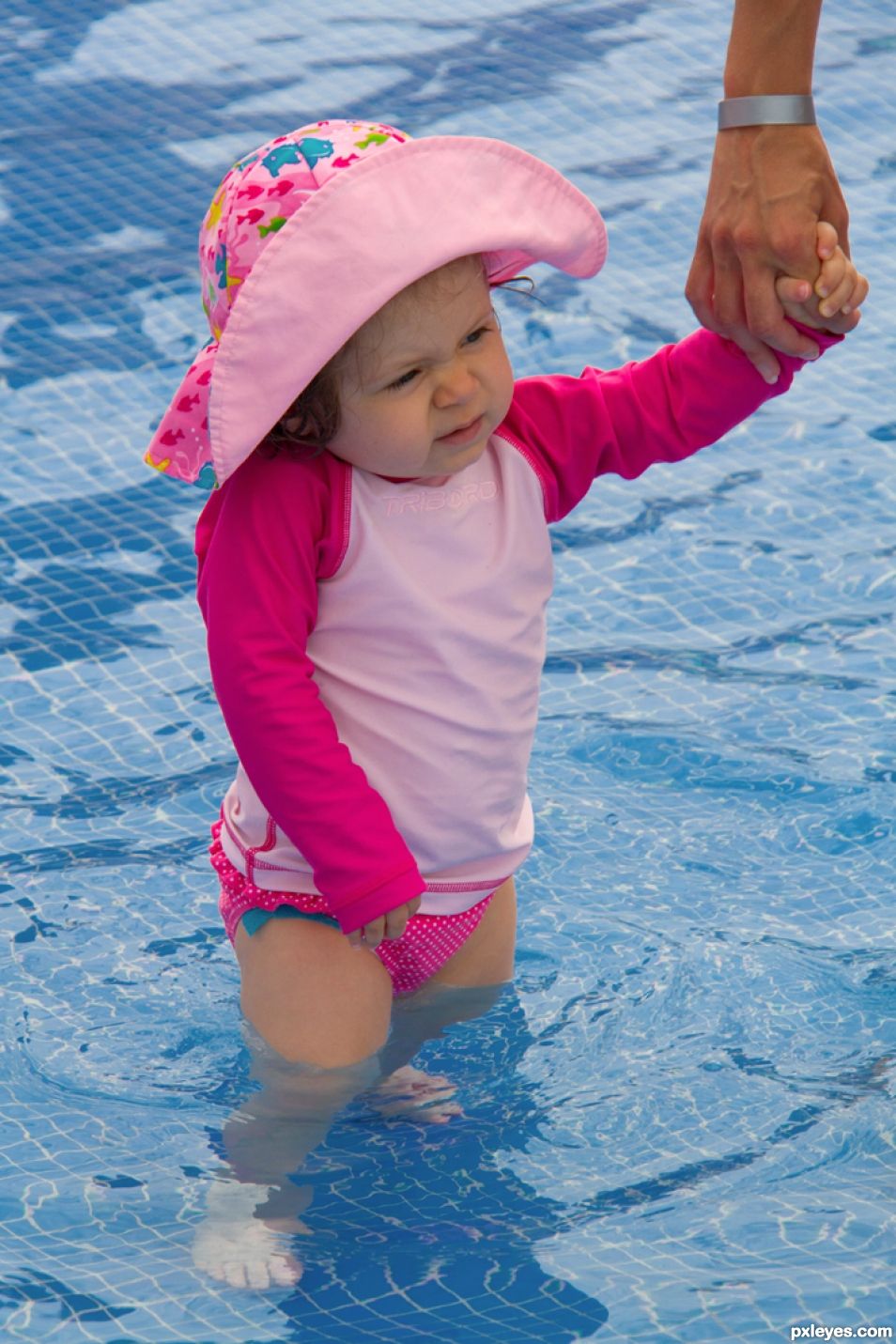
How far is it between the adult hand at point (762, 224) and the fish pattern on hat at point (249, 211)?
1.36ft

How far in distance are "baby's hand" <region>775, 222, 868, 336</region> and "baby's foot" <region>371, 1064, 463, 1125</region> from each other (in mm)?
1184

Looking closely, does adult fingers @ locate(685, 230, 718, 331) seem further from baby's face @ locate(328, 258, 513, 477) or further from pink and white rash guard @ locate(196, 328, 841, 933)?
baby's face @ locate(328, 258, 513, 477)

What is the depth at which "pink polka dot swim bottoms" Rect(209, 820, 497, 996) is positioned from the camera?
2.44 metres

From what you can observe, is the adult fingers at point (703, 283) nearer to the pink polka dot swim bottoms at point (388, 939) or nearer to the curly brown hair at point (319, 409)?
the curly brown hair at point (319, 409)

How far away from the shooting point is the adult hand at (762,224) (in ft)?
7.51

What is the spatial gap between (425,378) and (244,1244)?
1.10 metres

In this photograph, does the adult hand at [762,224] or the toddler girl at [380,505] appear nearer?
the toddler girl at [380,505]

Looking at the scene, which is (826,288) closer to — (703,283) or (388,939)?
(703,283)

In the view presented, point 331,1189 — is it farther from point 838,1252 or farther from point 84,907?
point 84,907

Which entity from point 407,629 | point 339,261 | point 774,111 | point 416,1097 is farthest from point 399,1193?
point 774,111

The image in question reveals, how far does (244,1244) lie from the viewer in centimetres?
239

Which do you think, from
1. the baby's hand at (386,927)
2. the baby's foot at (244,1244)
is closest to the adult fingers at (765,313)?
the baby's hand at (386,927)

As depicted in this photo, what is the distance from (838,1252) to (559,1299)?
0.35 metres

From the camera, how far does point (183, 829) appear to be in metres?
3.53
